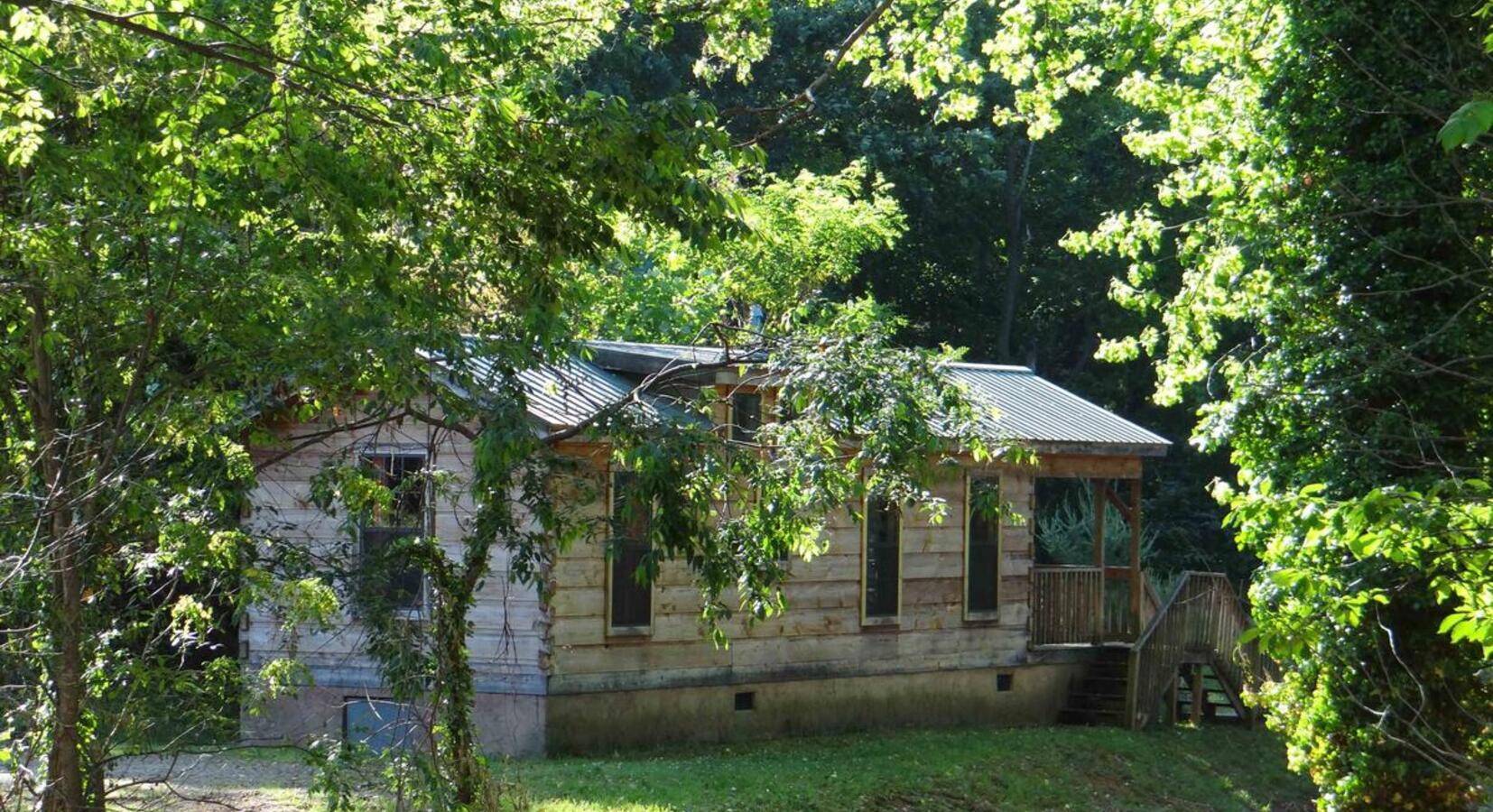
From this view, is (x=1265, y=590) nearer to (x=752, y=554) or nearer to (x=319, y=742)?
(x=752, y=554)

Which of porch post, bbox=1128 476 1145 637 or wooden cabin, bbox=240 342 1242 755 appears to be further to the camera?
porch post, bbox=1128 476 1145 637

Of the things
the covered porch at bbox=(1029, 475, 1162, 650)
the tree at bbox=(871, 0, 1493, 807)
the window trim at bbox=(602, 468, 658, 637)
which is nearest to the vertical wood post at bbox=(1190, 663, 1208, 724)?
the covered porch at bbox=(1029, 475, 1162, 650)

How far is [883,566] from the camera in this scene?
A: 19.8 m

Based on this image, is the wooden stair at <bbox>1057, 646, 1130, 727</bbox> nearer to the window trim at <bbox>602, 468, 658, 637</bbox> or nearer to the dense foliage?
the dense foliage

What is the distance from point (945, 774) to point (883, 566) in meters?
3.58

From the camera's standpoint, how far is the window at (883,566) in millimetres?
19578

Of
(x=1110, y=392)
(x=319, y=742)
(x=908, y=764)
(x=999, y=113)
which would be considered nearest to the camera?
(x=319, y=742)

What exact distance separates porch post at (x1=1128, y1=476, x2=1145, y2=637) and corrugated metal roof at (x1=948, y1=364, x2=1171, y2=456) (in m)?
0.61

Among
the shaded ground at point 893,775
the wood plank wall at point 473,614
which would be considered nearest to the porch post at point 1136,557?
the shaded ground at point 893,775

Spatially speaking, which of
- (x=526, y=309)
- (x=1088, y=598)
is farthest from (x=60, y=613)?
(x=1088, y=598)

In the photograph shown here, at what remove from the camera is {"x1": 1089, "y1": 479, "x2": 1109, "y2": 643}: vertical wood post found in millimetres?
22203

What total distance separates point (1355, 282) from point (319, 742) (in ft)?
30.8

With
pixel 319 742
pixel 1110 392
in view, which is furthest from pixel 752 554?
pixel 1110 392

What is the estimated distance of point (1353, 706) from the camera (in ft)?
45.1
